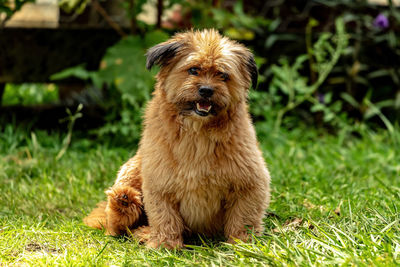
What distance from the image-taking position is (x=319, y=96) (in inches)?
251

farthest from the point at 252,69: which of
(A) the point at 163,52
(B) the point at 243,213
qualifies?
(B) the point at 243,213

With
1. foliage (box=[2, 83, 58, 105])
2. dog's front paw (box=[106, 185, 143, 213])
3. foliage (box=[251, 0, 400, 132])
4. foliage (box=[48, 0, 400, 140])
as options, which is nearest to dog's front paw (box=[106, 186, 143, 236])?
dog's front paw (box=[106, 185, 143, 213])

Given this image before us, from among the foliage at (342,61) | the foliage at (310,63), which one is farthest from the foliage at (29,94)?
the foliage at (342,61)

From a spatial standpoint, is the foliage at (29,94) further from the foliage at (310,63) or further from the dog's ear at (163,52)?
the dog's ear at (163,52)

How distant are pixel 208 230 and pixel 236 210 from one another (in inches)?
9.9

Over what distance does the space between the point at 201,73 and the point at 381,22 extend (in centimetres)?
407

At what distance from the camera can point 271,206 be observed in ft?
12.5

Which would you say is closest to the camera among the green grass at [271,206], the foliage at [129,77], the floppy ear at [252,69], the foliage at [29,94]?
the green grass at [271,206]

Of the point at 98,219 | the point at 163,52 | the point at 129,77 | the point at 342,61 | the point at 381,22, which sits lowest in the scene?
the point at 98,219

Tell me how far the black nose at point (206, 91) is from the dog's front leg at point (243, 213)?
60 centimetres

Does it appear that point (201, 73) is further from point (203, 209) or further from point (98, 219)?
point (98, 219)

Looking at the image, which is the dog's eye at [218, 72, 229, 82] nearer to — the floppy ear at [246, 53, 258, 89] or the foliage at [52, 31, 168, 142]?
the floppy ear at [246, 53, 258, 89]

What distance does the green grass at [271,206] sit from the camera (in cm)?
262

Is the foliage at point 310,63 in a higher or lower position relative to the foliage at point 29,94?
higher
